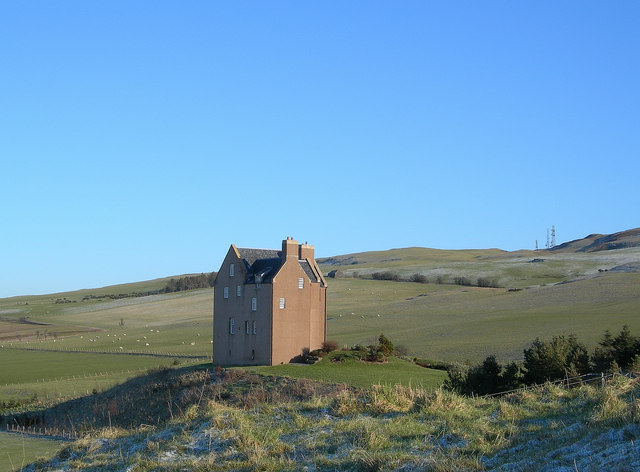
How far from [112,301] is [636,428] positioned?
501ft

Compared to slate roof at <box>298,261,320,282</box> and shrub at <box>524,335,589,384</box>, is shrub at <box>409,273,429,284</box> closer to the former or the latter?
slate roof at <box>298,261,320,282</box>

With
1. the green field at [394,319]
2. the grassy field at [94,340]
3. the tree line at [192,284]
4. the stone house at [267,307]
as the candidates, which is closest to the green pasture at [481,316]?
the green field at [394,319]

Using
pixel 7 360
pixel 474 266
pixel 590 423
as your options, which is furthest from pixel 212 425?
pixel 474 266

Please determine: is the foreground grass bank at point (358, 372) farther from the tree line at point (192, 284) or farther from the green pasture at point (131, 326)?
the tree line at point (192, 284)

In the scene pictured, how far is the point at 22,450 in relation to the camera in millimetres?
18875

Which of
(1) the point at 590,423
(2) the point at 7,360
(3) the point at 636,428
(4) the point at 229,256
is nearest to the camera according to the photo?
(3) the point at 636,428

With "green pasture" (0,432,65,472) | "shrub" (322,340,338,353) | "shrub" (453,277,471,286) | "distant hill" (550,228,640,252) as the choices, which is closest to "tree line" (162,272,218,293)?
"shrub" (453,277,471,286)

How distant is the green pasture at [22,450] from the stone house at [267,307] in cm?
2823

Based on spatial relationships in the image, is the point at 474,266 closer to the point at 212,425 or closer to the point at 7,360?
the point at 7,360

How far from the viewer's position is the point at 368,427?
35.0 ft

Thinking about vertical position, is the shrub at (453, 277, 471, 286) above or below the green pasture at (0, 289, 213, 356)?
above

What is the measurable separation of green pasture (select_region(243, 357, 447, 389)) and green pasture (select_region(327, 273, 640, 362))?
7.38 m

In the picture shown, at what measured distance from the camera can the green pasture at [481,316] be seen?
6025 centimetres

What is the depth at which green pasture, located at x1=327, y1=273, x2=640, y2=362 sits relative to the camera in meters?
60.2
